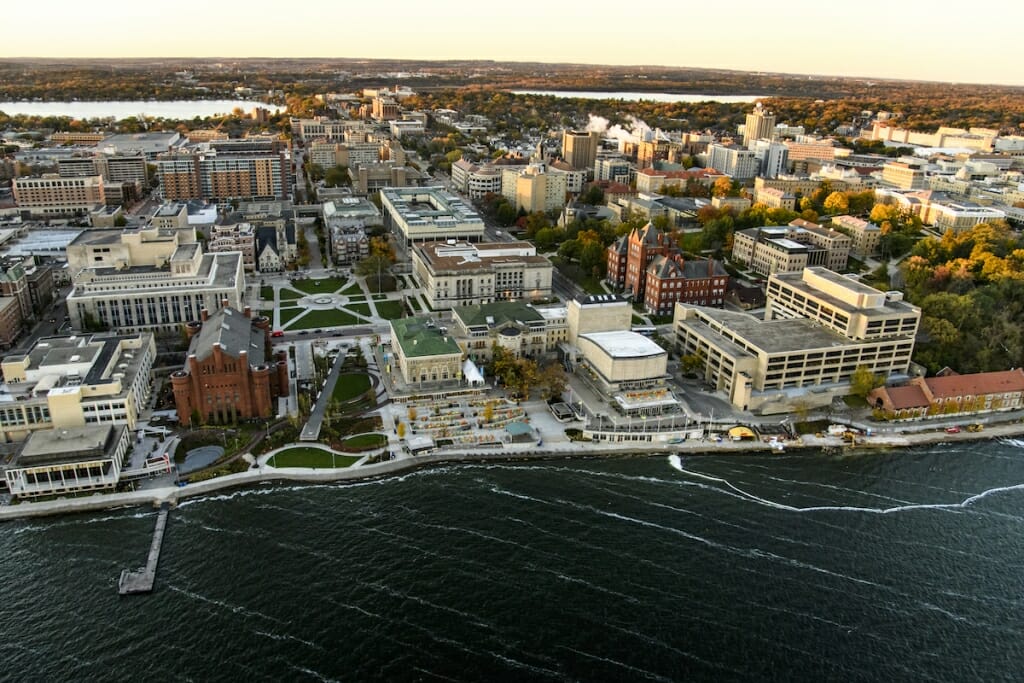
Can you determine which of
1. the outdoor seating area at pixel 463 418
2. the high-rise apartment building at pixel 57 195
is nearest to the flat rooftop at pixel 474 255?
the outdoor seating area at pixel 463 418

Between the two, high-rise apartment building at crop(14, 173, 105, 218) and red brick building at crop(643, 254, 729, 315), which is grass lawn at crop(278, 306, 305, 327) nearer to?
red brick building at crop(643, 254, 729, 315)

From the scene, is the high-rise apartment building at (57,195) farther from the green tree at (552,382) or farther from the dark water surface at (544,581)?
the green tree at (552,382)

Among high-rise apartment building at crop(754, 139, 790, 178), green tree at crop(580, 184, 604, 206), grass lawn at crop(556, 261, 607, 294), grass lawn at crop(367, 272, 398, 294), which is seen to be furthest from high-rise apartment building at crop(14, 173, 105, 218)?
high-rise apartment building at crop(754, 139, 790, 178)

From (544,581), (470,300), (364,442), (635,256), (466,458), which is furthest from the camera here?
(635,256)

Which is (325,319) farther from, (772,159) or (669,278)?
(772,159)

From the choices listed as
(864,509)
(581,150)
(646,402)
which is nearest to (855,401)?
(864,509)

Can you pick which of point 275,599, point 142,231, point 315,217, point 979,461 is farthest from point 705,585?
point 315,217
